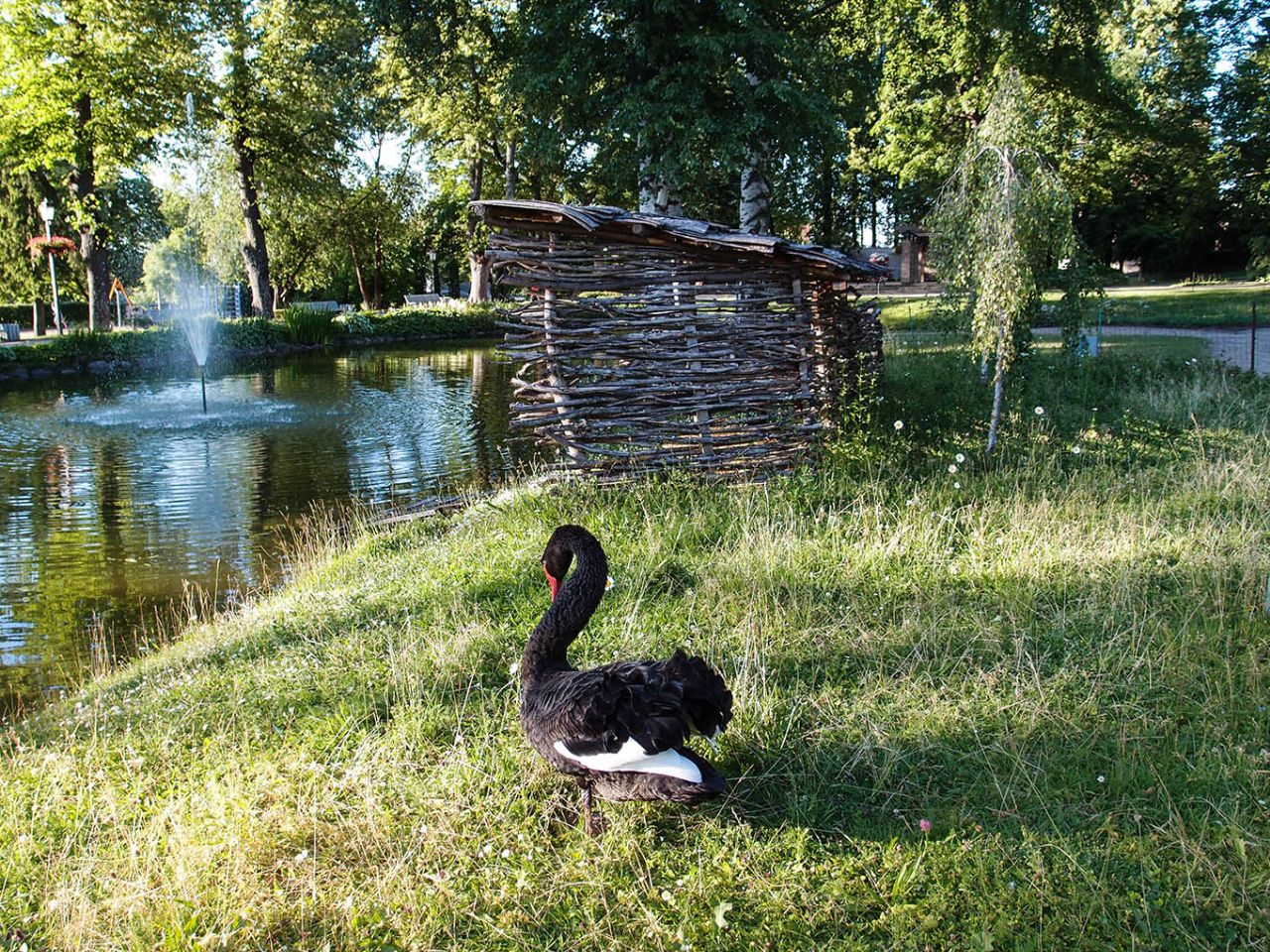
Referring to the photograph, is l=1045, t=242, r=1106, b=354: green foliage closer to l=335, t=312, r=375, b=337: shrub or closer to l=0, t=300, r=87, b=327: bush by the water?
l=335, t=312, r=375, b=337: shrub

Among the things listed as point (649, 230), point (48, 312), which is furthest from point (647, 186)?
point (48, 312)

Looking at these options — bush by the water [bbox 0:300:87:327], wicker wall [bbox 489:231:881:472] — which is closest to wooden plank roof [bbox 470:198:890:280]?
wicker wall [bbox 489:231:881:472]

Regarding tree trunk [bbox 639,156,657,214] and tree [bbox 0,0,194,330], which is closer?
tree trunk [bbox 639,156,657,214]

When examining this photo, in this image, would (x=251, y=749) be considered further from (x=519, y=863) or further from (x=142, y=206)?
(x=142, y=206)

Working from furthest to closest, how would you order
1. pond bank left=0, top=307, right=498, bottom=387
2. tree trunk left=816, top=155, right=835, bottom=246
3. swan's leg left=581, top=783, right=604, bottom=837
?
tree trunk left=816, top=155, right=835, bottom=246
pond bank left=0, top=307, right=498, bottom=387
swan's leg left=581, top=783, right=604, bottom=837

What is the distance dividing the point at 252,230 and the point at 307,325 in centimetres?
622

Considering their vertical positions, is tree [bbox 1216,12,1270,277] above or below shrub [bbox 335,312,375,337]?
above

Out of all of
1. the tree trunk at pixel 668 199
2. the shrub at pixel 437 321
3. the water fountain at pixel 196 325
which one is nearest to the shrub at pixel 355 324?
the shrub at pixel 437 321

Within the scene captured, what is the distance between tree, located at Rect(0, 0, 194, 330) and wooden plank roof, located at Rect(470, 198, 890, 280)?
28210 mm

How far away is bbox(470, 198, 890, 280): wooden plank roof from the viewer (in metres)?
8.04

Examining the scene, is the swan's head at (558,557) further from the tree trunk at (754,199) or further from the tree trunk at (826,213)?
the tree trunk at (826,213)

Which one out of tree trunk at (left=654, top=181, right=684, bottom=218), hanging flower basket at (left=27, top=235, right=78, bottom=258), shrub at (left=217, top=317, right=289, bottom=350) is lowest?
shrub at (left=217, top=317, right=289, bottom=350)

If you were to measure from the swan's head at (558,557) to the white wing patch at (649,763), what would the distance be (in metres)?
0.96

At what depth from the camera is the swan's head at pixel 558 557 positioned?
13.4 feet
